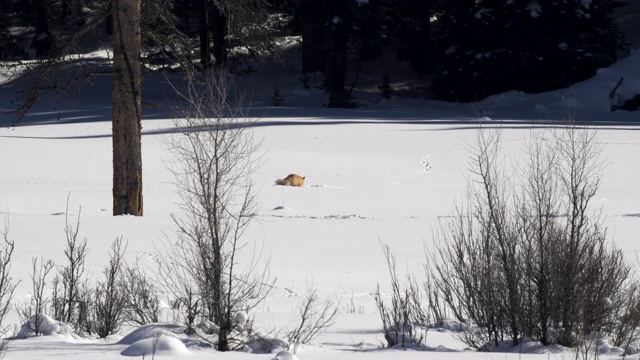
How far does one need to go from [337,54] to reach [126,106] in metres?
24.5

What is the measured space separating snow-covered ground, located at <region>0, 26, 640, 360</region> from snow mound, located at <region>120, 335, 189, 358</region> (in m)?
0.01

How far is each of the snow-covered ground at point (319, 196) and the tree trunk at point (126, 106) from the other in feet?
1.73

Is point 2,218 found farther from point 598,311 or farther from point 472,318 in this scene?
point 598,311

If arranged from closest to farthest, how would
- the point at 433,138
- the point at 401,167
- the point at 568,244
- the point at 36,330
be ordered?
1. the point at 36,330
2. the point at 568,244
3. the point at 401,167
4. the point at 433,138

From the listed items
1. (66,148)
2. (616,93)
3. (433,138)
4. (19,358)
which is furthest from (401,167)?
(616,93)

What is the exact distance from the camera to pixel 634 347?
21.5 feet

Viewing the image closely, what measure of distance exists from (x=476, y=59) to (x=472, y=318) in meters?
32.8

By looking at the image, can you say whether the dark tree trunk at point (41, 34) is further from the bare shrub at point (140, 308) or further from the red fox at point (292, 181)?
the bare shrub at point (140, 308)

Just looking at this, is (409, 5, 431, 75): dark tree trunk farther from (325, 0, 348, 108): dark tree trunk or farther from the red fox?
the red fox

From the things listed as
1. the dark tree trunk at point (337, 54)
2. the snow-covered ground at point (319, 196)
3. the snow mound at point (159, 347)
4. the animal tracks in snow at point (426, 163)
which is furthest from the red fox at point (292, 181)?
the dark tree trunk at point (337, 54)

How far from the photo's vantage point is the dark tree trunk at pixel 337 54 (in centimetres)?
3684

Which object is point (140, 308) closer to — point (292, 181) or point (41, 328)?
point (41, 328)

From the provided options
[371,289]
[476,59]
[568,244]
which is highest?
[476,59]

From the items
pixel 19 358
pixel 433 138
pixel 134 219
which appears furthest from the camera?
pixel 433 138
